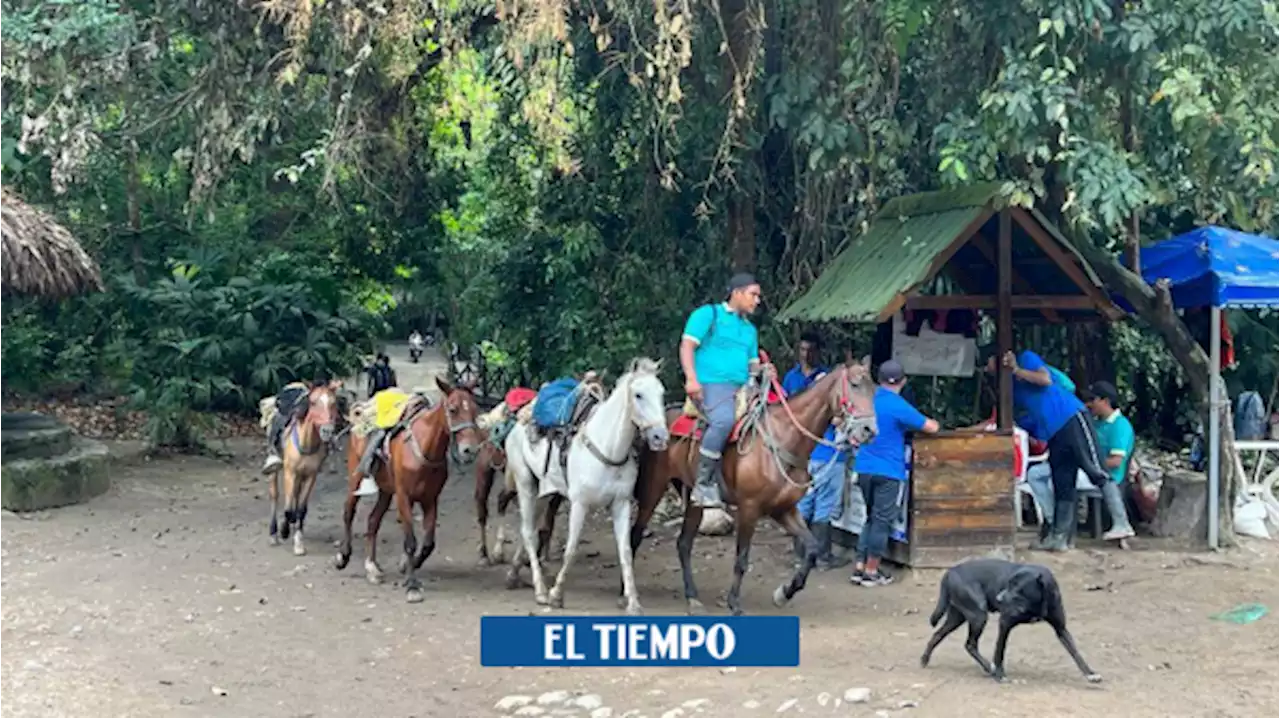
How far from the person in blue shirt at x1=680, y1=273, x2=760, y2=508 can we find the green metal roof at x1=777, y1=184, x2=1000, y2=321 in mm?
1101

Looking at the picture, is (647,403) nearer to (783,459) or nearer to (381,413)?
(783,459)

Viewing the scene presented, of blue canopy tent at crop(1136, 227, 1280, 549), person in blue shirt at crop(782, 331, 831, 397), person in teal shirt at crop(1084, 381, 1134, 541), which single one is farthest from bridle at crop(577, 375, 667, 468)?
blue canopy tent at crop(1136, 227, 1280, 549)

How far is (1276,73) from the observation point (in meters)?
10.8

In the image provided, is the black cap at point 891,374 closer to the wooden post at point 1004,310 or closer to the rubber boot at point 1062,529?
the wooden post at point 1004,310

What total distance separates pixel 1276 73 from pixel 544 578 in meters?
6.83

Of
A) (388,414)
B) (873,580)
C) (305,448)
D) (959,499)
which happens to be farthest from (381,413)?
(959,499)

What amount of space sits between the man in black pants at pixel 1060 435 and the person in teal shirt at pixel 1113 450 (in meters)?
0.25

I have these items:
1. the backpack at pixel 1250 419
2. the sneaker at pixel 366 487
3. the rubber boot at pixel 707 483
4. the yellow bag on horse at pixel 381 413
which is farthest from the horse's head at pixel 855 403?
the backpack at pixel 1250 419

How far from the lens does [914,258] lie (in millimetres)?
11016

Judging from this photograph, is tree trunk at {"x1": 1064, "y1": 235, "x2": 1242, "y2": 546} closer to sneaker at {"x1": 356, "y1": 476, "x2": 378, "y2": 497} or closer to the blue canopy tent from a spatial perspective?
the blue canopy tent

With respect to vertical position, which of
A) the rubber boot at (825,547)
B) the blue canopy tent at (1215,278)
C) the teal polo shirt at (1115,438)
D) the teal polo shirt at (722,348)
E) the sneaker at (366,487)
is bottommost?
the rubber boot at (825,547)

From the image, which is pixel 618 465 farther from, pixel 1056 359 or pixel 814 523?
pixel 1056 359

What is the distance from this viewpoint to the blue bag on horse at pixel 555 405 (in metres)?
10.5

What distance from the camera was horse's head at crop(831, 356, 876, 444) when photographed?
9508 millimetres
